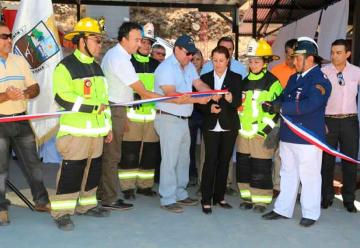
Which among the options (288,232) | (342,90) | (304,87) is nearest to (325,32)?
(342,90)

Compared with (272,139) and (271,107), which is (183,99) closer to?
(271,107)

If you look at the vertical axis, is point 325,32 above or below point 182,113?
above

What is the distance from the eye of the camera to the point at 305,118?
4492mm

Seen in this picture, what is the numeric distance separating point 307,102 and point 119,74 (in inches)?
73.4

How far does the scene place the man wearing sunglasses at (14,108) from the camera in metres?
4.41

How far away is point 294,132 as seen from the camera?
4.50 m

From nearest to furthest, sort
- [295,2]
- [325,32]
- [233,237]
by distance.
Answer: [233,237] → [325,32] → [295,2]

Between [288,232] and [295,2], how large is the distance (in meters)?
9.89

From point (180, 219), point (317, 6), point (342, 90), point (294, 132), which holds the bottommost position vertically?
point (180, 219)

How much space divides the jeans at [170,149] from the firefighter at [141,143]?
0.47 meters

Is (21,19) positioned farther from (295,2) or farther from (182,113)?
(295,2)

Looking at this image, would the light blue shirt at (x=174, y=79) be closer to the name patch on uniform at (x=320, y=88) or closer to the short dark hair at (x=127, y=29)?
the short dark hair at (x=127, y=29)

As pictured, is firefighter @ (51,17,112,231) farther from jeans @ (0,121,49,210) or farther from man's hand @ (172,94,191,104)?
man's hand @ (172,94,191,104)

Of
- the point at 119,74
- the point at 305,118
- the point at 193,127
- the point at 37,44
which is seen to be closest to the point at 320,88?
the point at 305,118
